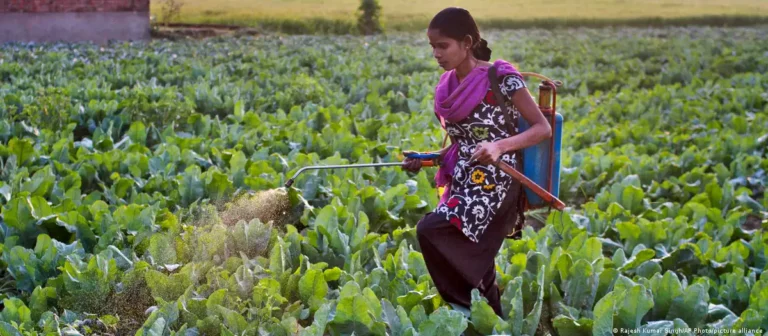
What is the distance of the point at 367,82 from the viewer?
43.3 feet

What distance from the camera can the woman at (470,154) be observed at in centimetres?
365

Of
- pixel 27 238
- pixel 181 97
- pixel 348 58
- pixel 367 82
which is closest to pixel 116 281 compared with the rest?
pixel 27 238

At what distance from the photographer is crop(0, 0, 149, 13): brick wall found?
22464mm

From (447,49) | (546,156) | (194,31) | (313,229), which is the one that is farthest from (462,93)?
(194,31)

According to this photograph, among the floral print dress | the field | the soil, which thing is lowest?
the soil

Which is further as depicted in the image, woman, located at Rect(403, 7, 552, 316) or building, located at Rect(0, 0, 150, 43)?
building, located at Rect(0, 0, 150, 43)

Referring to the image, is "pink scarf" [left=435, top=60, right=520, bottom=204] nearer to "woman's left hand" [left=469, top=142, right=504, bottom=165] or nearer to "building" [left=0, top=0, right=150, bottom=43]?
"woman's left hand" [left=469, top=142, right=504, bottom=165]

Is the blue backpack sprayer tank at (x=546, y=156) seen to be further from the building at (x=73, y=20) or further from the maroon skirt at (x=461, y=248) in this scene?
the building at (x=73, y=20)

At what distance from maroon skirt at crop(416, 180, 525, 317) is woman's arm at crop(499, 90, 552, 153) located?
0.81 ft

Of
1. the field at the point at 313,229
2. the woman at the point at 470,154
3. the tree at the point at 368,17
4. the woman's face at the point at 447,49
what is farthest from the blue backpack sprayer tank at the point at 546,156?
the tree at the point at 368,17

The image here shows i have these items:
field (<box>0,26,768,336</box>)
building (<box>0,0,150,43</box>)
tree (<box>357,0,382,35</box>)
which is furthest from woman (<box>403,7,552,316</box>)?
tree (<box>357,0,382,35</box>)

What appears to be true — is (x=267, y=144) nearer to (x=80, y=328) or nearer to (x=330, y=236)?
(x=330, y=236)

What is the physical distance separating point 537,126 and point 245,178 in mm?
2643

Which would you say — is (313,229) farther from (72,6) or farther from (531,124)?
(72,6)
